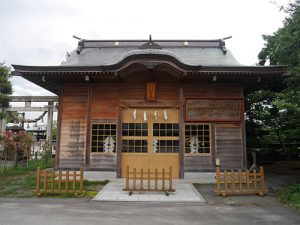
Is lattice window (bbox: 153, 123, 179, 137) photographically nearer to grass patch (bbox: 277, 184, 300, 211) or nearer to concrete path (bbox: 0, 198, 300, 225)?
concrete path (bbox: 0, 198, 300, 225)

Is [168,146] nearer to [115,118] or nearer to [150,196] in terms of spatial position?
[115,118]

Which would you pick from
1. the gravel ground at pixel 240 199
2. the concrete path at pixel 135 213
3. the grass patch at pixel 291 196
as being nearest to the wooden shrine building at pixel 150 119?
the gravel ground at pixel 240 199

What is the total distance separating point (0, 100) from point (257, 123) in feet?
60.3

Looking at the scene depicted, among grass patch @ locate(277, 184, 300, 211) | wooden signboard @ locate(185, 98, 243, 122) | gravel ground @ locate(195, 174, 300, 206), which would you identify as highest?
wooden signboard @ locate(185, 98, 243, 122)

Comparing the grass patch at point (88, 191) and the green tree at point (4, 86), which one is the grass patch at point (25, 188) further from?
the green tree at point (4, 86)

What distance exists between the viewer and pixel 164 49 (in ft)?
42.8

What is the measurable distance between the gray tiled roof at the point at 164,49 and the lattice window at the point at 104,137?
10.8 feet

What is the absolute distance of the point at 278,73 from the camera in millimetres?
10375

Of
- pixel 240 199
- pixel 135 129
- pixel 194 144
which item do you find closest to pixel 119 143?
pixel 135 129

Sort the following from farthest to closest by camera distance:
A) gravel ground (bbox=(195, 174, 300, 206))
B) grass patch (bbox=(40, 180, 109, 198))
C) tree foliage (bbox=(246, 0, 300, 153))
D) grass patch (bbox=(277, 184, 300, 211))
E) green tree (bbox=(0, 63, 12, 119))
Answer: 1. green tree (bbox=(0, 63, 12, 119))
2. tree foliage (bbox=(246, 0, 300, 153))
3. grass patch (bbox=(40, 180, 109, 198))
4. gravel ground (bbox=(195, 174, 300, 206))
5. grass patch (bbox=(277, 184, 300, 211))

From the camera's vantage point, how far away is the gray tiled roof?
1304 centimetres

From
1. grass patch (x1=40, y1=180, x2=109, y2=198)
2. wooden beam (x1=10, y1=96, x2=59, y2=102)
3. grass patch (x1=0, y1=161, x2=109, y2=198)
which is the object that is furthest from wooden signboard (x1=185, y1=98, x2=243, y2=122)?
wooden beam (x1=10, y1=96, x2=59, y2=102)

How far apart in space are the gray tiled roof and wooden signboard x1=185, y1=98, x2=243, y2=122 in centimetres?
225

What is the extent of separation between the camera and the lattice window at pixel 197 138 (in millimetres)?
11297
